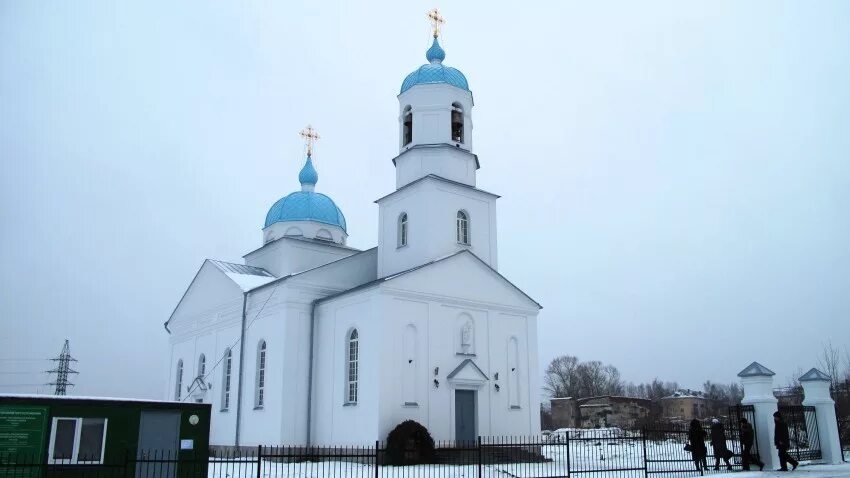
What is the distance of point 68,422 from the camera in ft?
44.2

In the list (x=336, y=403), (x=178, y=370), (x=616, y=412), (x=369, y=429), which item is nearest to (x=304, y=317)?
Result: (x=336, y=403)

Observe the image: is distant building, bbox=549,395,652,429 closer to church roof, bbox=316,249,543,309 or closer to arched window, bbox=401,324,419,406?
church roof, bbox=316,249,543,309

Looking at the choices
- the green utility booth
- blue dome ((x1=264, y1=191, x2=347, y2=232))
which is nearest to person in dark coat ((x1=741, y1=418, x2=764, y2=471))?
the green utility booth

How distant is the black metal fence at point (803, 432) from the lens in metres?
19.4

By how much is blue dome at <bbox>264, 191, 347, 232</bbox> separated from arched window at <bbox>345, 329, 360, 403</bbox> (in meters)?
12.3

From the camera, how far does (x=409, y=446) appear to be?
21375 millimetres

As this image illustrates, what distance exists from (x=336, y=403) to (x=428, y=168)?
9.06m

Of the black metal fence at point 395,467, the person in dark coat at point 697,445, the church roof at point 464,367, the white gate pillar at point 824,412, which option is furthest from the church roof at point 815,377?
the church roof at point 464,367

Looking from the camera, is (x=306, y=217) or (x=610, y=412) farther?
(x=610, y=412)

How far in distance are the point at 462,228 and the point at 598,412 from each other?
139ft

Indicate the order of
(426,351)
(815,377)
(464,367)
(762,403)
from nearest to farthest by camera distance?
(762,403) < (815,377) < (426,351) < (464,367)

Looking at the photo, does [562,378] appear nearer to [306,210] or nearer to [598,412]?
[598,412]

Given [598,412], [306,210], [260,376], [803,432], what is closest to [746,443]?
[803,432]

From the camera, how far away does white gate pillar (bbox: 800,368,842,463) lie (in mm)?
19703
